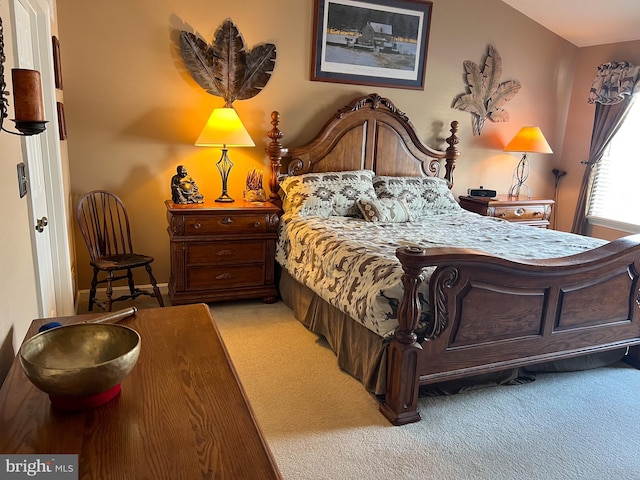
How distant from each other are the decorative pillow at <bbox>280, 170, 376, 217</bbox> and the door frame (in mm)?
1646

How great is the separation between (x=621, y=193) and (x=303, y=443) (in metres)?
4.15

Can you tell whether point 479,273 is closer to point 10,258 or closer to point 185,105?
point 10,258

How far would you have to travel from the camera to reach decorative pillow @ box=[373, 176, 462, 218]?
13.4ft

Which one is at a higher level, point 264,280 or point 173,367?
point 173,367

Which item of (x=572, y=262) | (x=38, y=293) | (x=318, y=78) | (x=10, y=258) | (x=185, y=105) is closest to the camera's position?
(x=10, y=258)

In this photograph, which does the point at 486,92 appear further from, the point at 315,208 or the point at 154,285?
the point at 154,285

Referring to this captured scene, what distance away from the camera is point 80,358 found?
114 centimetres

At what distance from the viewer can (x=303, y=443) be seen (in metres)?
2.16

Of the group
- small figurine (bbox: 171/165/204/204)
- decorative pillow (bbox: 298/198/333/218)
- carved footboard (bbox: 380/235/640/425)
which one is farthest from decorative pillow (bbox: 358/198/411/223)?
carved footboard (bbox: 380/235/640/425)

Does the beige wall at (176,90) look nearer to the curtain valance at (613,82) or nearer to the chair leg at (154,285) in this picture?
the chair leg at (154,285)

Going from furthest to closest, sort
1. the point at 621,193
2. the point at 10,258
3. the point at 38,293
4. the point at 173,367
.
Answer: the point at 621,193, the point at 38,293, the point at 10,258, the point at 173,367

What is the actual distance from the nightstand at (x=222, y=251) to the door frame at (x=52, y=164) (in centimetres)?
77

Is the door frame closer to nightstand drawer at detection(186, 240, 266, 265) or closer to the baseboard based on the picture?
the baseboard

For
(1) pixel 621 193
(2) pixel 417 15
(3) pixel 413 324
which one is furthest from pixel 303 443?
(1) pixel 621 193
